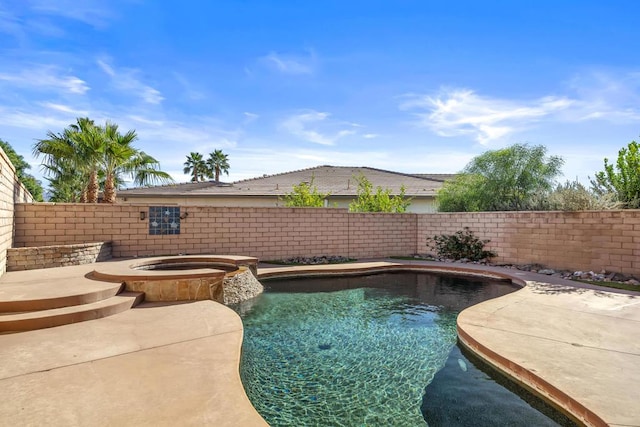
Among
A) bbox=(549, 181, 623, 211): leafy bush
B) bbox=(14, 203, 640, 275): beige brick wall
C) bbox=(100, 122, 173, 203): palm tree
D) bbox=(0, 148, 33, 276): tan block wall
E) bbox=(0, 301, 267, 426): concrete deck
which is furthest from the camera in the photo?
bbox=(100, 122, 173, 203): palm tree

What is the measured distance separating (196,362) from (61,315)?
2.25 m

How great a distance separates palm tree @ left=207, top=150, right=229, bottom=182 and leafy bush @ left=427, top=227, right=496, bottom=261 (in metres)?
24.2

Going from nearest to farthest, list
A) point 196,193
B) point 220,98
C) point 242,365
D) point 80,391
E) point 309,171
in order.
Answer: point 80,391
point 242,365
point 220,98
point 196,193
point 309,171

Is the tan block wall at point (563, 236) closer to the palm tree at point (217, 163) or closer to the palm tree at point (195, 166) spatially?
the palm tree at point (217, 163)

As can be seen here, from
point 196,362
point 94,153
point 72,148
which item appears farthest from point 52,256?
point 196,362

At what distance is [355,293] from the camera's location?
752 centimetres

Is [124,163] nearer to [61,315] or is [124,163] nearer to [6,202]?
[6,202]

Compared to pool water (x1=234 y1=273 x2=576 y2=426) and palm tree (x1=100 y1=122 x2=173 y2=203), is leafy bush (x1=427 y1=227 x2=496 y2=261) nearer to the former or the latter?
pool water (x1=234 y1=273 x2=576 y2=426)

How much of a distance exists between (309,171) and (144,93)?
12.0 m

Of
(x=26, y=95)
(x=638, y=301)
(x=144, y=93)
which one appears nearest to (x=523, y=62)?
(x=638, y=301)

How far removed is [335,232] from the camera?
12.0 meters

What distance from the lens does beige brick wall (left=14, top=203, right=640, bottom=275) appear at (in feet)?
27.5

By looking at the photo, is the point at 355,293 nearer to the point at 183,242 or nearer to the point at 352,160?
the point at 183,242

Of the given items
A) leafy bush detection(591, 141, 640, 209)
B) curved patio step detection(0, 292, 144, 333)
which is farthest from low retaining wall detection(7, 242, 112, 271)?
leafy bush detection(591, 141, 640, 209)
